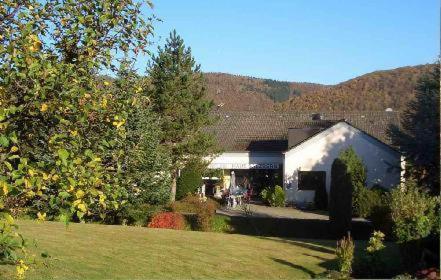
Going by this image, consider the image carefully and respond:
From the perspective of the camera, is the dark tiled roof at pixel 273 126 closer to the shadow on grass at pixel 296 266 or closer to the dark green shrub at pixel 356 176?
the dark green shrub at pixel 356 176

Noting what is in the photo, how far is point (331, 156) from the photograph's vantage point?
3947cm

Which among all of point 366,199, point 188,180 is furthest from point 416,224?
point 188,180

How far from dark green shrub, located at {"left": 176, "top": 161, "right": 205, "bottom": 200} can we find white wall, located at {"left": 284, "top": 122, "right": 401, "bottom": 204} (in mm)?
6953

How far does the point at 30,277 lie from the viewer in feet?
37.4

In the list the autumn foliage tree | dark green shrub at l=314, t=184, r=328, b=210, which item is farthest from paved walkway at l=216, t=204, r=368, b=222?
the autumn foliage tree

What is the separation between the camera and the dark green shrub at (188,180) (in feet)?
124

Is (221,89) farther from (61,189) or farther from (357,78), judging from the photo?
(61,189)

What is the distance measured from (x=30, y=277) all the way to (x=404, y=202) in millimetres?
10595

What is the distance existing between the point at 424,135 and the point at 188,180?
25.5 m

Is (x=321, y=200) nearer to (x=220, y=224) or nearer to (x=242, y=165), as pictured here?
(x=242, y=165)

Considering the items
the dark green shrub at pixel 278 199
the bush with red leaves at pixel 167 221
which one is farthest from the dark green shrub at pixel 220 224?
the dark green shrub at pixel 278 199

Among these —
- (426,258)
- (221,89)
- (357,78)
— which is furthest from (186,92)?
(357,78)

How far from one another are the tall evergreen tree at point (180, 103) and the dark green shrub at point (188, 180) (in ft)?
3.36

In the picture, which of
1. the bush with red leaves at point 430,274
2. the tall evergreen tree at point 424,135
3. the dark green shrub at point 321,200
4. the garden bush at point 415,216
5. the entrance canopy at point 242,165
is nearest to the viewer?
the bush with red leaves at point 430,274
